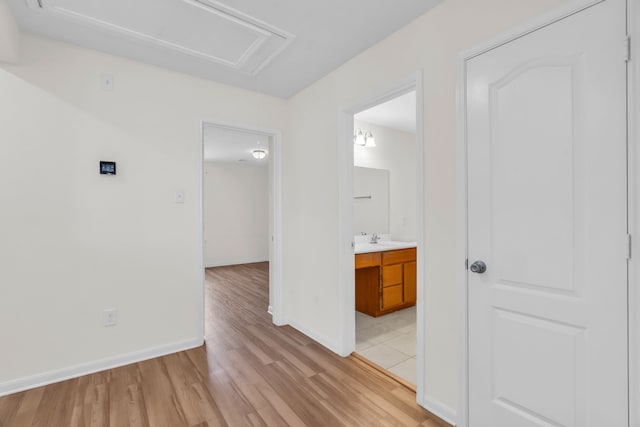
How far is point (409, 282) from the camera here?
12.4 ft

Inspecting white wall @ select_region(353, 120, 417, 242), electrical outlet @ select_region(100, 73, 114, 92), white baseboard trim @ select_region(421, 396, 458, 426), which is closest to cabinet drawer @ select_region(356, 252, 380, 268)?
white wall @ select_region(353, 120, 417, 242)

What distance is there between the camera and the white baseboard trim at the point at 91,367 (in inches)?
81.0

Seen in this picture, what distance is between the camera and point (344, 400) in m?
1.94

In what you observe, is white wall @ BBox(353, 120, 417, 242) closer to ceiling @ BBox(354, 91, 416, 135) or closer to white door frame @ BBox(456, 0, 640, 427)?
ceiling @ BBox(354, 91, 416, 135)

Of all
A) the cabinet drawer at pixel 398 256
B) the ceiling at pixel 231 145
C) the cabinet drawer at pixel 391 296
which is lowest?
the cabinet drawer at pixel 391 296

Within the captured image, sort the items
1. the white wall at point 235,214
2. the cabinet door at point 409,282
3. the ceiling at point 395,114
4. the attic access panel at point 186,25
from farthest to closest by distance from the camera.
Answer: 1. the white wall at point 235,214
2. the cabinet door at point 409,282
3. the ceiling at point 395,114
4. the attic access panel at point 186,25

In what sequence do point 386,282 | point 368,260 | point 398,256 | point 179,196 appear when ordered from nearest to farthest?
point 179,196
point 368,260
point 386,282
point 398,256

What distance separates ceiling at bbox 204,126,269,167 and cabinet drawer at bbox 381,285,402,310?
2.58 m

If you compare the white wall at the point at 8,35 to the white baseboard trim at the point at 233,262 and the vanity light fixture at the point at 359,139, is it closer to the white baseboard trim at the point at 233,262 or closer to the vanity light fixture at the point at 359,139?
the vanity light fixture at the point at 359,139

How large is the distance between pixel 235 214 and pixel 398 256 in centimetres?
480

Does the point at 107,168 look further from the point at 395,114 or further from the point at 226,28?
the point at 395,114

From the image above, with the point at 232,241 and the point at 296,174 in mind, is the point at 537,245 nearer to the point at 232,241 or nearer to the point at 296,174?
the point at 296,174

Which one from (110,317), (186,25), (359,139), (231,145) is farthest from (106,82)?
(231,145)

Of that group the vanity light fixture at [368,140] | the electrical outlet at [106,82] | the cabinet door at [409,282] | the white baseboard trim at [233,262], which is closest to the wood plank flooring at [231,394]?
the cabinet door at [409,282]
